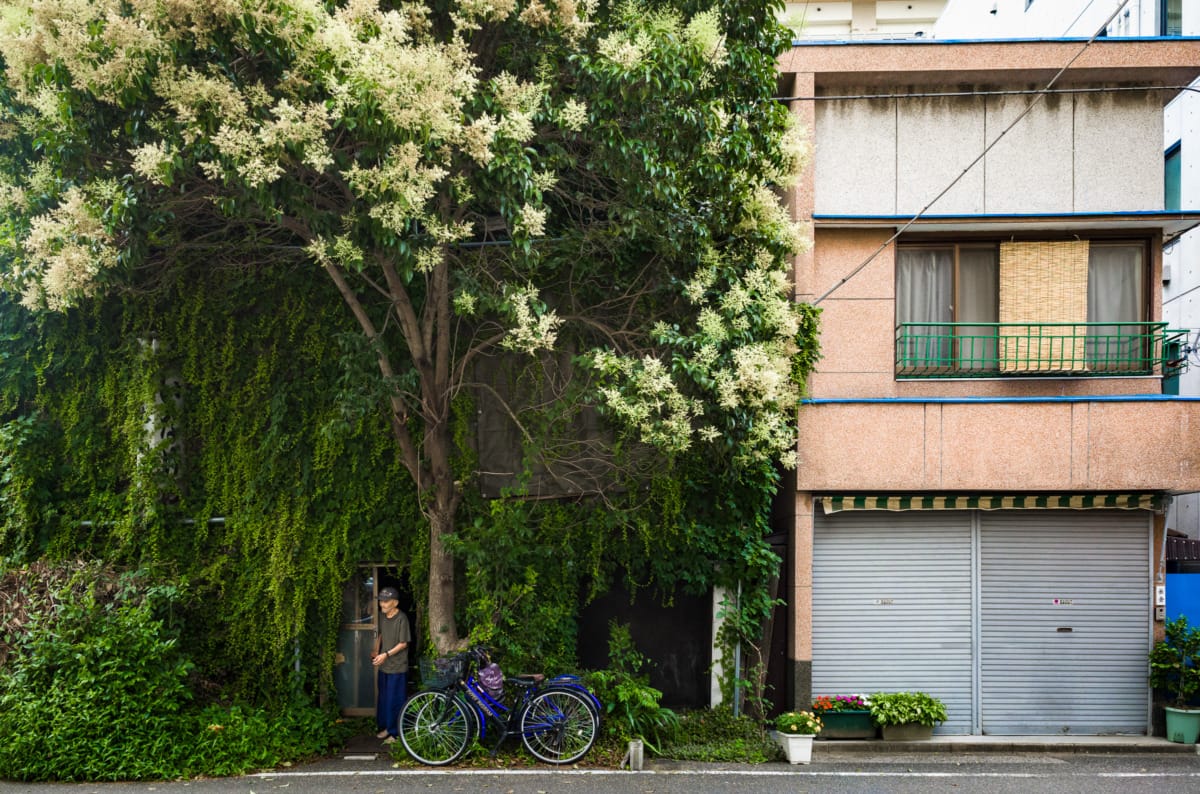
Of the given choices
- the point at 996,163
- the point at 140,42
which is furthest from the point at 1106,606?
the point at 140,42

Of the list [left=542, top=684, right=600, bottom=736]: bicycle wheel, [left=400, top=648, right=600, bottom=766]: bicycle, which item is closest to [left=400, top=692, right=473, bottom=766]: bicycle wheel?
[left=400, top=648, right=600, bottom=766]: bicycle

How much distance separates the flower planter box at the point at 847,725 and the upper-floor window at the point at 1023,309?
430 centimetres

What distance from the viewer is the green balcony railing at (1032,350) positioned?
12.7 m

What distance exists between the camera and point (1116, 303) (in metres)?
12.9

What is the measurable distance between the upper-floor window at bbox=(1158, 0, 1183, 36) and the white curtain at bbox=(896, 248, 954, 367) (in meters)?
8.34

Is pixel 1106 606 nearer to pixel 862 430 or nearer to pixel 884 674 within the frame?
pixel 884 674

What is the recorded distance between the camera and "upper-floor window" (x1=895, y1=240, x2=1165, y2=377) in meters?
12.7

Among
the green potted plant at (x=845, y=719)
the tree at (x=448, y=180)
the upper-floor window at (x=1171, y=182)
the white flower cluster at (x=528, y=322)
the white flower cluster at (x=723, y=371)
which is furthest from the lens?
the upper-floor window at (x=1171, y=182)

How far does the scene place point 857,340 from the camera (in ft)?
41.8

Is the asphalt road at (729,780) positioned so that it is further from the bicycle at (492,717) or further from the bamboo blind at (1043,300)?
the bamboo blind at (1043,300)

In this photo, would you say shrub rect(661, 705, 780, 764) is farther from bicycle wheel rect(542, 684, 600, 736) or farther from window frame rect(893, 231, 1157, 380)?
window frame rect(893, 231, 1157, 380)

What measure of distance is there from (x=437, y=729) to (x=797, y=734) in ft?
13.0

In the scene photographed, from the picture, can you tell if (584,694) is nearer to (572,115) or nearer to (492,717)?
(492,717)

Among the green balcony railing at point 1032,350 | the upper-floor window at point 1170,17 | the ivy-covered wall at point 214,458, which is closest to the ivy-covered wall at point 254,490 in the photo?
the ivy-covered wall at point 214,458
